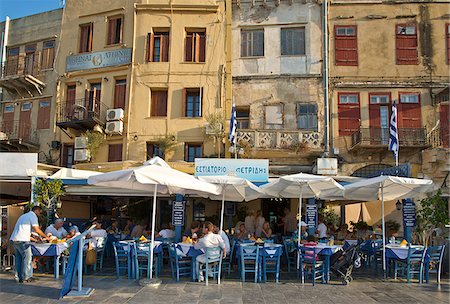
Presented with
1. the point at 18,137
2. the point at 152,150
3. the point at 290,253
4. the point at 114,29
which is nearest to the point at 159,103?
the point at 152,150

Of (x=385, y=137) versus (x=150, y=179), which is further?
(x=385, y=137)

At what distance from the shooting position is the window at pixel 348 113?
1780cm

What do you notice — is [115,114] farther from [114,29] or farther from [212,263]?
[212,263]

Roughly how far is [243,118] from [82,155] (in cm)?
704

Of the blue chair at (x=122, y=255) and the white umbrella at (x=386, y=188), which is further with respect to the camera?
the white umbrella at (x=386, y=188)

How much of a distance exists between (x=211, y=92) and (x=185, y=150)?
9.04 feet

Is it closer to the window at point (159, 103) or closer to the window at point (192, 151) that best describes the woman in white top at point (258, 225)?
the window at point (192, 151)

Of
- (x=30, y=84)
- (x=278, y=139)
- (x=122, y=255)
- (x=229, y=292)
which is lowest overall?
(x=229, y=292)

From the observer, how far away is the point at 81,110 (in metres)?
18.4

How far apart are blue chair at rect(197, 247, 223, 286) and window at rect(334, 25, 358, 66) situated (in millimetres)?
12253

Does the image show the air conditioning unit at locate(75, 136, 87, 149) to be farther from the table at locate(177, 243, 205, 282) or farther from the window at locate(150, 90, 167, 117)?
the table at locate(177, 243, 205, 282)

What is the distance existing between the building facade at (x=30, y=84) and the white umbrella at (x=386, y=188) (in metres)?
13.3

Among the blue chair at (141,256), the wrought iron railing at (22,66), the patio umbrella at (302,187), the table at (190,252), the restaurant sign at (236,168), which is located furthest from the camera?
the wrought iron railing at (22,66)

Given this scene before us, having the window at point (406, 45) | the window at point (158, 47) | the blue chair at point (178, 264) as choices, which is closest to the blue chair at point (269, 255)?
the blue chair at point (178, 264)
